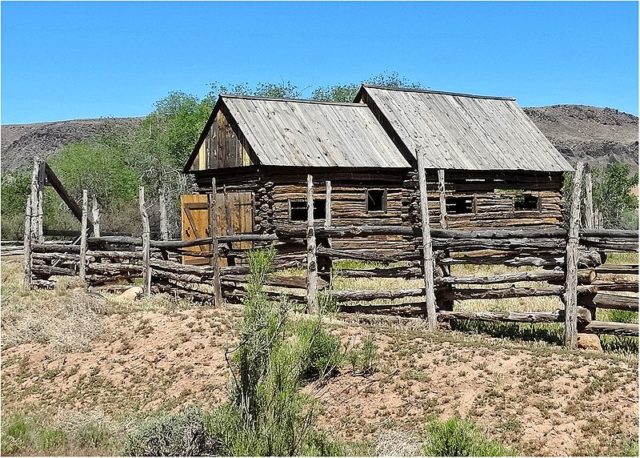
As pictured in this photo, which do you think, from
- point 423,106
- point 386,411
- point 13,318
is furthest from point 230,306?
point 423,106

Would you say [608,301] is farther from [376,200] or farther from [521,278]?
[376,200]

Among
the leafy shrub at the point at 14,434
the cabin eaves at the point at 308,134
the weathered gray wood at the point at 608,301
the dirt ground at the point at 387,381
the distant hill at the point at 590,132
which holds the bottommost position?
the leafy shrub at the point at 14,434

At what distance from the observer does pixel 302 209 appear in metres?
22.1

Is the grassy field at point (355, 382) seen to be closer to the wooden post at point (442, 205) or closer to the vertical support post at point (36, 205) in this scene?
the wooden post at point (442, 205)

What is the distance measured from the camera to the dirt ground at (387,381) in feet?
26.2

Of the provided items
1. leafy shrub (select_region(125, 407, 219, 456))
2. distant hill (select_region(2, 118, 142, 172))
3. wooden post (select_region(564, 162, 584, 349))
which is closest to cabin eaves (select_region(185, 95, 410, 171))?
wooden post (select_region(564, 162, 584, 349))

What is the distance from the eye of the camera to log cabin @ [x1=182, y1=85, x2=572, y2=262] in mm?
21078

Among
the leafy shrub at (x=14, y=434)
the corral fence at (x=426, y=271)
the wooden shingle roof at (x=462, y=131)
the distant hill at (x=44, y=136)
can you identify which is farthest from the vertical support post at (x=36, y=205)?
the distant hill at (x=44, y=136)

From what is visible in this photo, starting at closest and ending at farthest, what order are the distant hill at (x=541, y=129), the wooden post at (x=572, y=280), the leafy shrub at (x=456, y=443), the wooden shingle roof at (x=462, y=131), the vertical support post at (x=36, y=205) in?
the leafy shrub at (x=456, y=443), the wooden post at (x=572, y=280), the vertical support post at (x=36, y=205), the wooden shingle roof at (x=462, y=131), the distant hill at (x=541, y=129)

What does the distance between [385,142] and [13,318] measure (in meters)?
12.5

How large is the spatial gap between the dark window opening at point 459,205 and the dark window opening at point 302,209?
14.1 feet

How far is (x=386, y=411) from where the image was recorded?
8789 millimetres

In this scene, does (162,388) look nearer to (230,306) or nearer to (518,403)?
(230,306)

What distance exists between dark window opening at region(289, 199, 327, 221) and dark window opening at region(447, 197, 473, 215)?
430cm
